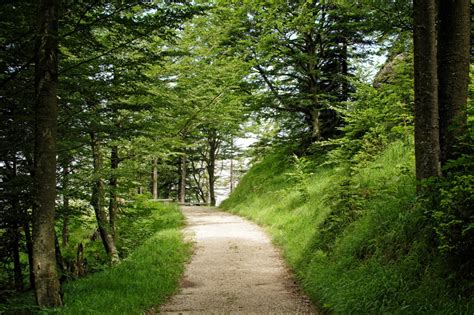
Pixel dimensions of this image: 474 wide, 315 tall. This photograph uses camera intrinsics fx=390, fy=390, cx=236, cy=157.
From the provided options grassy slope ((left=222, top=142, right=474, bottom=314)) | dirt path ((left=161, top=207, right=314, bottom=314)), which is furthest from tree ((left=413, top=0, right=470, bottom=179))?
dirt path ((left=161, top=207, right=314, bottom=314))

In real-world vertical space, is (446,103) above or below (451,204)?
above

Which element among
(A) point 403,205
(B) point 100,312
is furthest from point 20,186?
(A) point 403,205

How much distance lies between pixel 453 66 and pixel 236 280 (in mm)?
5488

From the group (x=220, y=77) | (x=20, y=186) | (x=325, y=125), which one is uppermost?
(x=220, y=77)

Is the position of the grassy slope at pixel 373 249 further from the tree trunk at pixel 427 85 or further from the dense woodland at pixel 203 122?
the tree trunk at pixel 427 85

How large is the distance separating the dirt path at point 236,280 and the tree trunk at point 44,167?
6.55 feet

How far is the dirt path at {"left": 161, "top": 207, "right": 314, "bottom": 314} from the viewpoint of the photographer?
6.40m

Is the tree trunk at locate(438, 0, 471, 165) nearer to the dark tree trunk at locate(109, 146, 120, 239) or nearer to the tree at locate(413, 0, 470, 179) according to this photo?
the tree at locate(413, 0, 470, 179)

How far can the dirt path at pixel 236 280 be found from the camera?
6.40 metres

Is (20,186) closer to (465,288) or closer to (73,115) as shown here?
(73,115)

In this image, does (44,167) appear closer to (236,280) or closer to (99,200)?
(236,280)

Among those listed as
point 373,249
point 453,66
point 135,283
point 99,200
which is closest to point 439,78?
point 453,66

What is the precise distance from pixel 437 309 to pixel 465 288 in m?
0.34

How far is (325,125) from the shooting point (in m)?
18.4
